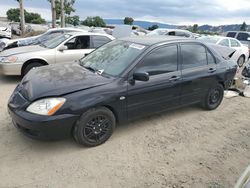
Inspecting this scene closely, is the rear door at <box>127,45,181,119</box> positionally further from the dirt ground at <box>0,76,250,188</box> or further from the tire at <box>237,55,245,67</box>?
the tire at <box>237,55,245,67</box>

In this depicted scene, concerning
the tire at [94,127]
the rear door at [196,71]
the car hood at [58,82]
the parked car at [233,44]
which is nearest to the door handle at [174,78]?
the rear door at [196,71]

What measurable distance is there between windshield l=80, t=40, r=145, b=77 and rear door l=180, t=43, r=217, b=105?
3.20ft

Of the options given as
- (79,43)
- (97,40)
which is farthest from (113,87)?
(97,40)

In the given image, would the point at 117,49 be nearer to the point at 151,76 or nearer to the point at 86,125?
the point at 151,76

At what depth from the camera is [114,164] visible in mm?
3170

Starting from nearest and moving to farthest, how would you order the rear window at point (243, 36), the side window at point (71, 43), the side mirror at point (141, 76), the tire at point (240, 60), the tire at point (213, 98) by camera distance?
1. the side mirror at point (141, 76)
2. the tire at point (213, 98)
3. the side window at point (71, 43)
4. the tire at point (240, 60)
5. the rear window at point (243, 36)

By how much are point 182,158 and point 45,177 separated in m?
1.86

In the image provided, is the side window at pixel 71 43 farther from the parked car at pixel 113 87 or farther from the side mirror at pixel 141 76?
the side mirror at pixel 141 76

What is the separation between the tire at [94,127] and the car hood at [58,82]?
1.30 feet

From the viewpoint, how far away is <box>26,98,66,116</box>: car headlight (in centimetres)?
307

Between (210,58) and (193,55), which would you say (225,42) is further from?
(193,55)

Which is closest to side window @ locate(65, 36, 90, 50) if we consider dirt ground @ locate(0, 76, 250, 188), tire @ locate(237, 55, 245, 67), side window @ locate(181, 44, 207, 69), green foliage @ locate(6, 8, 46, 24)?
dirt ground @ locate(0, 76, 250, 188)

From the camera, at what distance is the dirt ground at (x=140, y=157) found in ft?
9.45

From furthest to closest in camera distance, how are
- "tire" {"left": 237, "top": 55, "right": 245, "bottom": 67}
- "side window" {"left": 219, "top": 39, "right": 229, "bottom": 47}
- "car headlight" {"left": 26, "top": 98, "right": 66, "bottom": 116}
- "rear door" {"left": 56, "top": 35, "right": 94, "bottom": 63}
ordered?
1. "tire" {"left": 237, "top": 55, "right": 245, "bottom": 67}
2. "side window" {"left": 219, "top": 39, "right": 229, "bottom": 47}
3. "rear door" {"left": 56, "top": 35, "right": 94, "bottom": 63}
4. "car headlight" {"left": 26, "top": 98, "right": 66, "bottom": 116}
